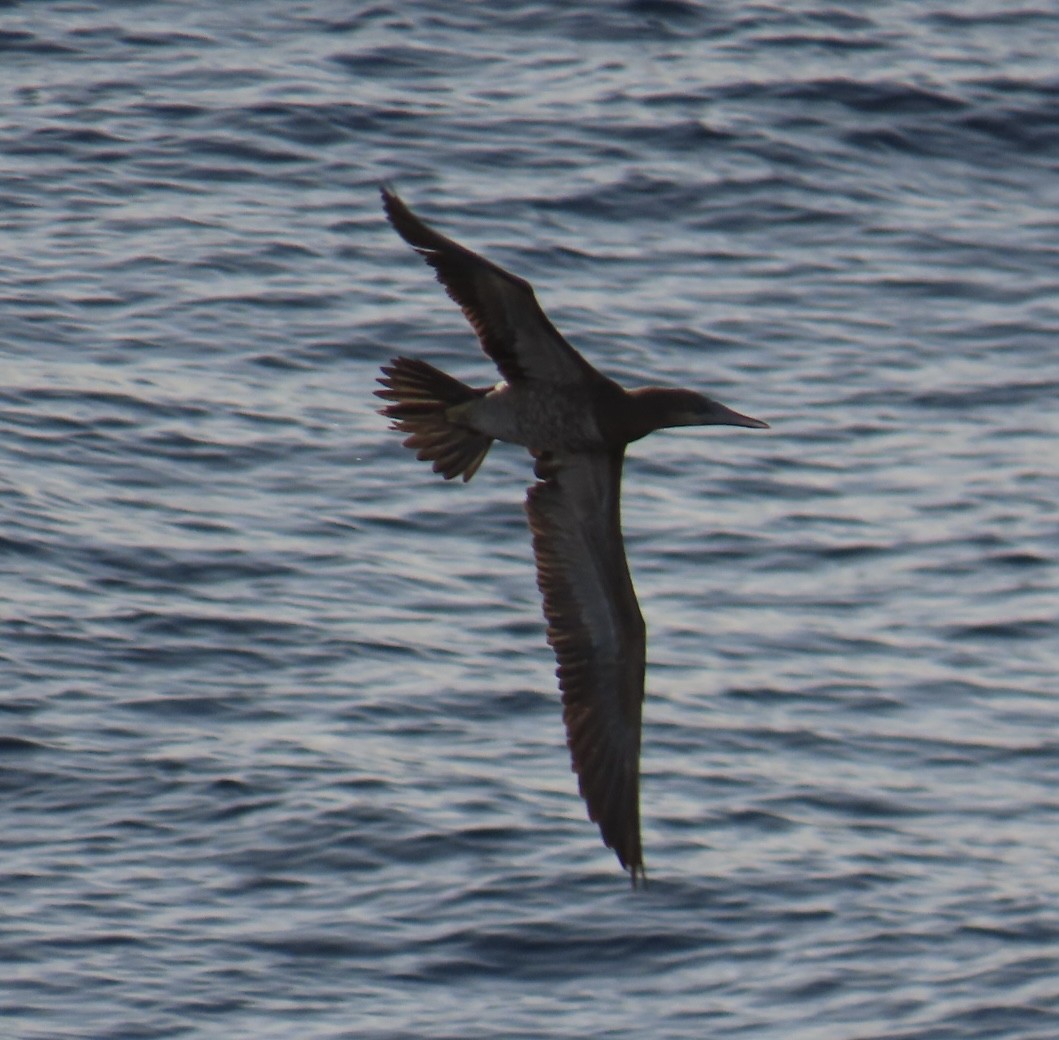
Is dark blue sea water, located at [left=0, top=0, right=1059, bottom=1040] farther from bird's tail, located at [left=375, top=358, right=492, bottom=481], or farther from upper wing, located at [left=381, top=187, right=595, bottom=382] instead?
upper wing, located at [left=381, top=187, right=595, bottom=382]

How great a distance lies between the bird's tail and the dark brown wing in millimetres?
256

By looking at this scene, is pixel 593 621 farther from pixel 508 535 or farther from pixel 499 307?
pixel 508 535

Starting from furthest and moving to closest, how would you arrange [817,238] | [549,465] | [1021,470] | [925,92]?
1. [925,92]
2. [817,238]
3. [1021,470]
4. [549,465]

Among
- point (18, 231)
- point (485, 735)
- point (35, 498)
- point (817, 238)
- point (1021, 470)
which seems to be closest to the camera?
point (485, 735)

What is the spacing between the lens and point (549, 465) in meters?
7.23

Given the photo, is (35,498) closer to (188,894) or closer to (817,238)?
(188,894)

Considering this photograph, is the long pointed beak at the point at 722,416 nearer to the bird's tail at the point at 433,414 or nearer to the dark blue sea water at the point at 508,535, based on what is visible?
the bird's tail at the point at 433,414

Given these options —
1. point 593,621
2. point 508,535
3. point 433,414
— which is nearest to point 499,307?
point 433,414

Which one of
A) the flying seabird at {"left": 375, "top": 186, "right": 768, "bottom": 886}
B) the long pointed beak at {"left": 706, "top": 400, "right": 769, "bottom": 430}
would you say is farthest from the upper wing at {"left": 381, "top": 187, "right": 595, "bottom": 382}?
the long pointed beak at {"left": 706, "top": 400, "right": 769, "bottom": 430}

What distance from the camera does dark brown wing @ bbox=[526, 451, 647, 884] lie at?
23.6 ft

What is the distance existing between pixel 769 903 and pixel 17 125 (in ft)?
26.8

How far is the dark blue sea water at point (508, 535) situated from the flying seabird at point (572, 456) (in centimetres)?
221

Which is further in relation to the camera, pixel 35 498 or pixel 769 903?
pixel 35 498

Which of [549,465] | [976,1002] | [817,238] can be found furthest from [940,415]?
[549,465]
